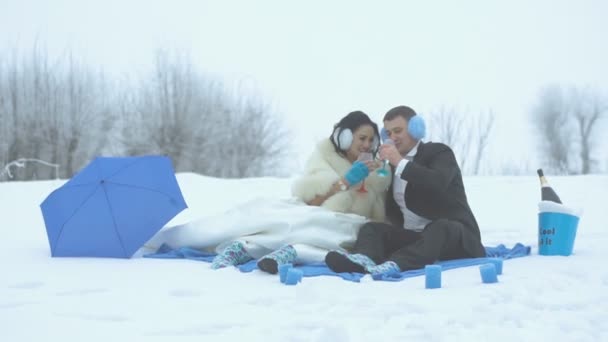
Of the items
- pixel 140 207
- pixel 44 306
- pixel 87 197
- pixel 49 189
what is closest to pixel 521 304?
pixel 44 306

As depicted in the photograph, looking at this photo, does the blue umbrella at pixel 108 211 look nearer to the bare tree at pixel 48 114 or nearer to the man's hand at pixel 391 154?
the man's hand at pixel 391 154

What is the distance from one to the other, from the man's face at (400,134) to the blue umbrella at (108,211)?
144cm

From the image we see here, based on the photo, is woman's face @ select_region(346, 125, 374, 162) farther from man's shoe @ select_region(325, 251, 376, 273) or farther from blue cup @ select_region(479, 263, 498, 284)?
blue cup @ select_region(479, 263, 498, 284)

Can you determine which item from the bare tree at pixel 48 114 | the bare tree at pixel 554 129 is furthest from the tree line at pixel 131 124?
the bare tree at pixel 554 129

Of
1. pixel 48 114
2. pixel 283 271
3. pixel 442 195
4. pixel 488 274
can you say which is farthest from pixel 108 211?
pixel 48 114

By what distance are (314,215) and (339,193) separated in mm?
315

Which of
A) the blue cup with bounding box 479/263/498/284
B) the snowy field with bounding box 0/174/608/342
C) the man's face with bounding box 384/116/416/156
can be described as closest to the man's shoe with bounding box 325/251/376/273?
the snowy field with bounding box 0/174/608/342

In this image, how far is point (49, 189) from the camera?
8.83 meters

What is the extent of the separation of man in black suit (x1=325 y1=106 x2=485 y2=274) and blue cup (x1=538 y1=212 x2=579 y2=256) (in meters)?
0.52

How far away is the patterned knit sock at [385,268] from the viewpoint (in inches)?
123

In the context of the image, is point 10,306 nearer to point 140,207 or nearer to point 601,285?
point 140,207

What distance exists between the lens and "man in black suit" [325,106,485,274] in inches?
132

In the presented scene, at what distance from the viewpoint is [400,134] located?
3.86m

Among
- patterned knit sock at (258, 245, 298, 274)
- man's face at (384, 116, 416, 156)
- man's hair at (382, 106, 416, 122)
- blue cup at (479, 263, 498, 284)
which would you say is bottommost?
patterned knit sock at (258, 245, 298, 274)
